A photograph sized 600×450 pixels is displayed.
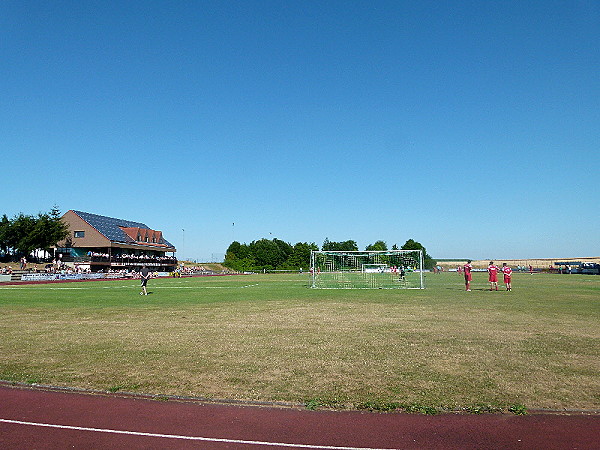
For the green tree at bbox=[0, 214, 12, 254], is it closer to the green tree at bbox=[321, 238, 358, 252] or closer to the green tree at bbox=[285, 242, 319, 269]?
the green tree at bbox=[285, 242, 319, 269]

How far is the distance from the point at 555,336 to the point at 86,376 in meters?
10.2

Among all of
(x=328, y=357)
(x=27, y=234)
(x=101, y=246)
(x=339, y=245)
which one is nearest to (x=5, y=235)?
(x=27, y=234)

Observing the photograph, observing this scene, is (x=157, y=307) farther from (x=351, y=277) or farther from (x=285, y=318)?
(x=351, y=277)

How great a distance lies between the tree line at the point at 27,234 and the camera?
232 feet

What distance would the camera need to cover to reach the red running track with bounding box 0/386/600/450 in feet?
17.1

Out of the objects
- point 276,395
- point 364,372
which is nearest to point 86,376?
point 276,395

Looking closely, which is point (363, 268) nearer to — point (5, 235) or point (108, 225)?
point (5, 235)

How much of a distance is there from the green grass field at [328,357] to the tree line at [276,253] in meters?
84.2

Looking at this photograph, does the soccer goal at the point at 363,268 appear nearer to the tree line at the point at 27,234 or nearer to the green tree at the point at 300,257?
the tree line at the point at 27,234

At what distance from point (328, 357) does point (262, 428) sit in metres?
3.57

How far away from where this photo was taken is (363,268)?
43.8 meters

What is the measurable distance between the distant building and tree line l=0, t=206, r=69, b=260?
5189 millimetres

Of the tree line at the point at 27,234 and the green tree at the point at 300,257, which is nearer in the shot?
the tree line at the point at 27,234

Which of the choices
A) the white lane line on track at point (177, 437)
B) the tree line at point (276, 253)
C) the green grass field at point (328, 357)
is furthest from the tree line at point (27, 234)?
the white lane line on track at point (177, 437)
